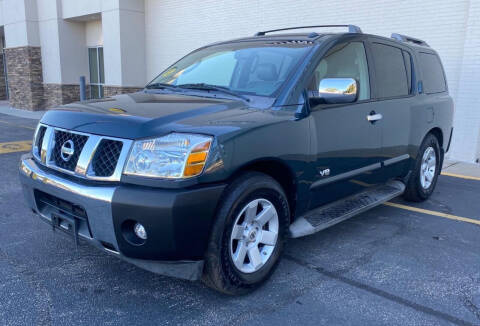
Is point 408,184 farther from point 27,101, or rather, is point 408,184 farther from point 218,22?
point 27,101

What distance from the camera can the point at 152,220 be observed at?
253 centimetres

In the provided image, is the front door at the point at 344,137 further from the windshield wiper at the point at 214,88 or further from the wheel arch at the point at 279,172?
the windshield wiper at the point at 214,88

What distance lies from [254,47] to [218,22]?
891 cm

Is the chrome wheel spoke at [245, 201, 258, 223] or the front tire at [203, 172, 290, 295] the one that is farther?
the chrome wheel spoke at [245, 201, 258, 223]

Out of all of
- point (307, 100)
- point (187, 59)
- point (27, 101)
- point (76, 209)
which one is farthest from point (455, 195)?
point (27, 101)

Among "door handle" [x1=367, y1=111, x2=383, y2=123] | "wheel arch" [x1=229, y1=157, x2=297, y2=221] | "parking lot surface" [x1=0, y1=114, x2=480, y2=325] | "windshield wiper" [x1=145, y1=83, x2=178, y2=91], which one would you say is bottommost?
"parking lot surface" [x1=0, y1=114, x2=480, y2=325]

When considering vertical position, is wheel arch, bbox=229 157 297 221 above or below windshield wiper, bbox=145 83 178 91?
below

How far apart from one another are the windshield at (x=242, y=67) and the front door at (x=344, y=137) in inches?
11.6

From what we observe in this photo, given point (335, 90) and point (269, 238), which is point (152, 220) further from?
point (335, 90)

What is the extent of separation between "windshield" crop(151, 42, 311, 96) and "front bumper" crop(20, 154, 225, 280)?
1.24m

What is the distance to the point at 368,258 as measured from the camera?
3.81 metres

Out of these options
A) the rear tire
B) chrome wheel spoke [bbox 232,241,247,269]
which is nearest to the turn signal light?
chrome wheel spoke [bbox 232,241,247,269]

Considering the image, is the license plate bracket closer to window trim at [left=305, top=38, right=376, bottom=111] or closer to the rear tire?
window trim at [left=305, top=38, right=376, bottom=111]

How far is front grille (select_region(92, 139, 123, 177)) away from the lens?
8.84 ft
